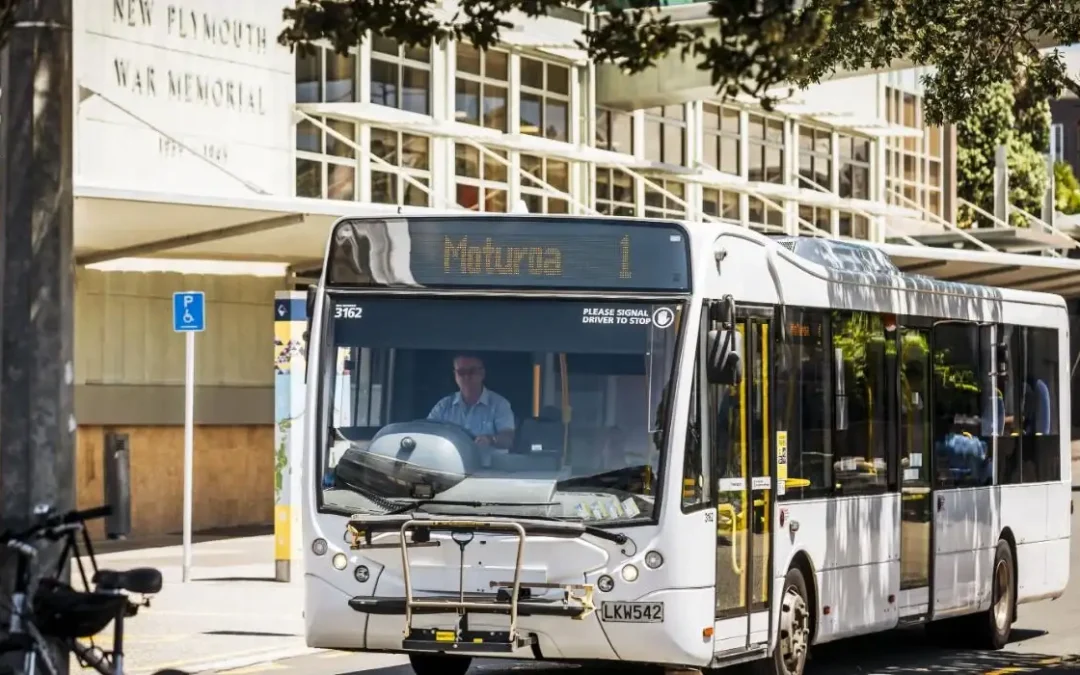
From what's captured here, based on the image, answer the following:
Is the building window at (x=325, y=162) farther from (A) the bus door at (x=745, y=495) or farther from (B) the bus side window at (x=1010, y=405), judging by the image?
(A) the bus door at (x=745, y=495)

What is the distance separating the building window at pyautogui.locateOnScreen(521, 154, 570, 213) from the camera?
117 feet

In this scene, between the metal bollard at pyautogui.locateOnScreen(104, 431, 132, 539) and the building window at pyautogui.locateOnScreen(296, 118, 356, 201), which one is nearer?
the metal bollard at pyautogui.locateOnScreen(104, 431, 132, 539)

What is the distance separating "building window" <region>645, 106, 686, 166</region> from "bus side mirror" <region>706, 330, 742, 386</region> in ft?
88.0

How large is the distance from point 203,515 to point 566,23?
442 inches

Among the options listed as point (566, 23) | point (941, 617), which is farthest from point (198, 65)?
point (941, 617)

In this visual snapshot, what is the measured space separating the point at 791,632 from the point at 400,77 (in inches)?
777

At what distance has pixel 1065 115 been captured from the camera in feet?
334

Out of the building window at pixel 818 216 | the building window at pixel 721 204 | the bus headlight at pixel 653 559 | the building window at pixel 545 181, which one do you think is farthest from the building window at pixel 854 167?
the bus headlight at pixel 653 559

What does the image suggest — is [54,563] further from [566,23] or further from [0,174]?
[566,23]

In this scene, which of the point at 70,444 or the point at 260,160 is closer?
the point at 70,444

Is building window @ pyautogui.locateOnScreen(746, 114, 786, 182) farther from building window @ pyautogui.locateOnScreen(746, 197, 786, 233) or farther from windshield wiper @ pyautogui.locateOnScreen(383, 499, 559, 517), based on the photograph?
windshield wiper @ pyautogui.locateOnScreen(383, 499, 559, 517)

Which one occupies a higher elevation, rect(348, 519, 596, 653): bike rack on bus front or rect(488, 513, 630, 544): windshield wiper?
→ rect(488, 513, 630, 544): windshield wiper

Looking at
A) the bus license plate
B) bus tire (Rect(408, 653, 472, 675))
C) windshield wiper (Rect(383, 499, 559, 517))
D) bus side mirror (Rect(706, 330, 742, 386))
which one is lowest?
bus tire (Rect(408, 653, 472, 675))

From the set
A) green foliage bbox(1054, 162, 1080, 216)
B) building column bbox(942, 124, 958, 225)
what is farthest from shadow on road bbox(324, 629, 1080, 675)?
green foliage bbox(1054, 162, 1080, 216)
